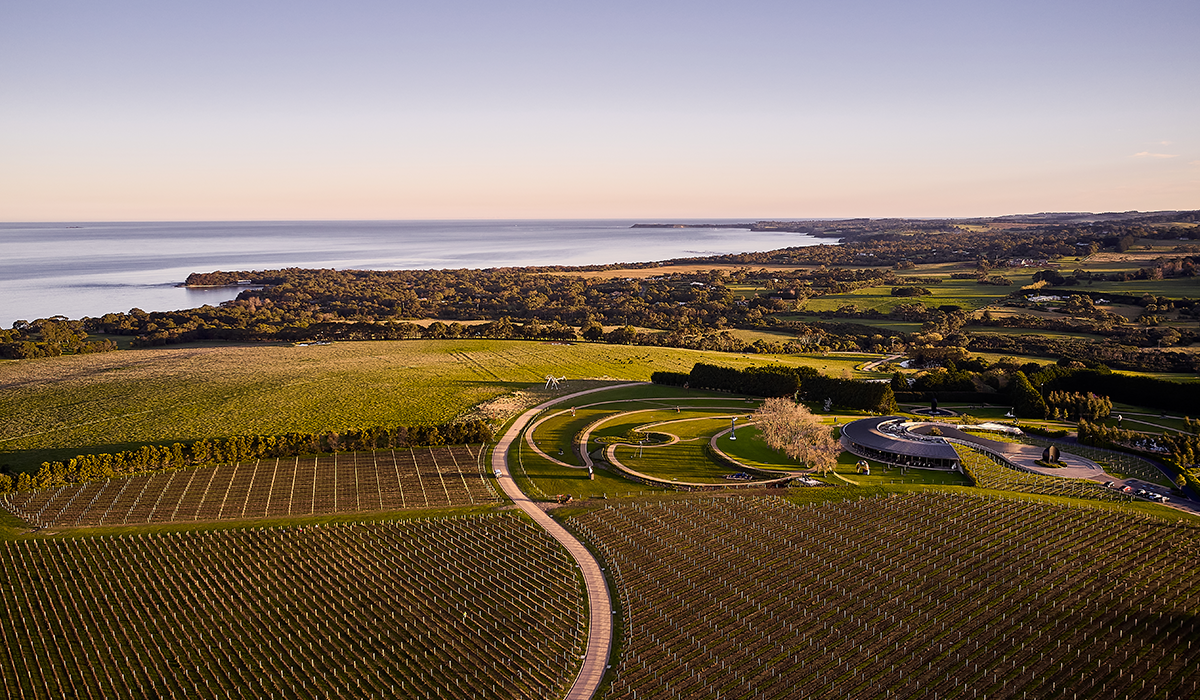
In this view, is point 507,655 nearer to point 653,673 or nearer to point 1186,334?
point 653,673

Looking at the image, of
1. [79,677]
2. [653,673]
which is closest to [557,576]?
[653,673]

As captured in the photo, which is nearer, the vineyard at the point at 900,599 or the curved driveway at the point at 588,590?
the vineyard at the point at 900,599

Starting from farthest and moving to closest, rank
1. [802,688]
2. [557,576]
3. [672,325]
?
[672,325]
[557,576]
[802,688]

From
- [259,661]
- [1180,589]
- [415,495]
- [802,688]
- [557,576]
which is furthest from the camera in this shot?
[415,495]

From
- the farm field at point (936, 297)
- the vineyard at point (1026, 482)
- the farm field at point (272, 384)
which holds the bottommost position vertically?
the farm field at point (272, 384)

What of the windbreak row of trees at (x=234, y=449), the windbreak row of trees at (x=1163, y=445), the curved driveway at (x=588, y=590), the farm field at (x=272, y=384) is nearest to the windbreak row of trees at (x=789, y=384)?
the farm field at (x=272, y=384)

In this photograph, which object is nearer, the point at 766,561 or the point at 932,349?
the point at 766,561

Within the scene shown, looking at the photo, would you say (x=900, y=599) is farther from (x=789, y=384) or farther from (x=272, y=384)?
(x=272, y=384)

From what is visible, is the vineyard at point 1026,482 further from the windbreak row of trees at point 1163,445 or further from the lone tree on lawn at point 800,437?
the lone tree on lawn at point 800,437
